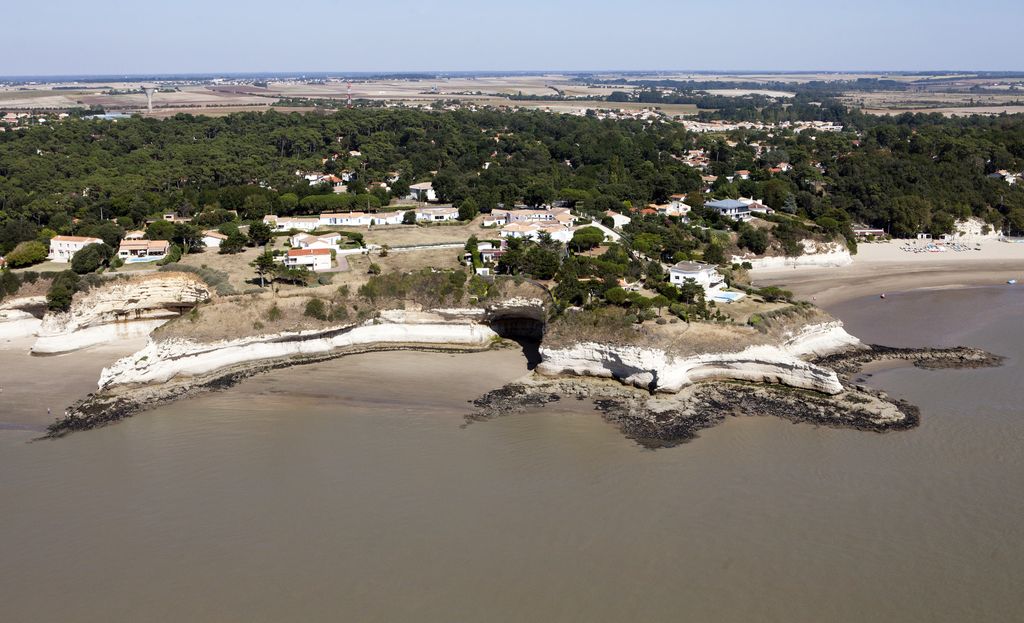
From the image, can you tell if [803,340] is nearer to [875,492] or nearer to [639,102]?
[875,492]

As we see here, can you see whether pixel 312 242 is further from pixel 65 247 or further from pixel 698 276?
pixel 698 276

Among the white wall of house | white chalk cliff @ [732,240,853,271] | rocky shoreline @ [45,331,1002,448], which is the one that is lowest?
rocky shoreline @ [45,331,1002,448]

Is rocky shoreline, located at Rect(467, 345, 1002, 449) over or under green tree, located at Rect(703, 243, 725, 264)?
under

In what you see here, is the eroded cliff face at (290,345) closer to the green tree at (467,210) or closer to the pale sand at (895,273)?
the green tree at (467,210)

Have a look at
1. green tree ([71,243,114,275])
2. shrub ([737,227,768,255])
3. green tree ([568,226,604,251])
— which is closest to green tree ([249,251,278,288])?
green tree ([71,243,114,275])

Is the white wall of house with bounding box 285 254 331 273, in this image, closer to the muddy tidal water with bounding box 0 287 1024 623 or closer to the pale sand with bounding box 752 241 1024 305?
the muddy tidal water with bounding box 0 287 1024 623

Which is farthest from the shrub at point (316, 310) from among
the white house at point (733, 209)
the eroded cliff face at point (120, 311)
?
the white house at point (733, 209)

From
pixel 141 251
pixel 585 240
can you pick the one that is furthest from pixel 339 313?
pixel 585 240
